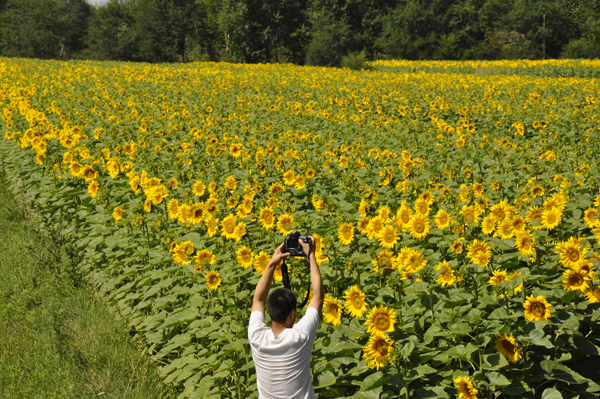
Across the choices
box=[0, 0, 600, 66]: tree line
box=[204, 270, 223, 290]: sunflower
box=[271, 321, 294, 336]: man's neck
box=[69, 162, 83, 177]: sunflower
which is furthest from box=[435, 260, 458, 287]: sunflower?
box=[0, 0, 600, 66]: tree line

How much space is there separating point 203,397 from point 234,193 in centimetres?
224

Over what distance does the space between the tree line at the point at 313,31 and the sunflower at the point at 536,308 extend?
34.4 metres

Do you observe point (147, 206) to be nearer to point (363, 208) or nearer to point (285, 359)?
point (363, 208)

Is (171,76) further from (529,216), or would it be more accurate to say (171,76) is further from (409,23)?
(409,23)

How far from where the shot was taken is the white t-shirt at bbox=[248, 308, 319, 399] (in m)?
2.53

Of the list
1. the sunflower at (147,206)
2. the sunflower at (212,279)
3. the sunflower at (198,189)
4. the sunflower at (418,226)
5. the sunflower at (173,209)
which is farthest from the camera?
the sunflower at (198,189)

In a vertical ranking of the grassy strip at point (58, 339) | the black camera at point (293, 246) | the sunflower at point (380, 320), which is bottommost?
the grassy strip at point (58, 339)

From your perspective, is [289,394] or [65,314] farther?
[65,314]

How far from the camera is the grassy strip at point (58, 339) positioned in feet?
12.2

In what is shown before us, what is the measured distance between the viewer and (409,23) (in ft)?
148

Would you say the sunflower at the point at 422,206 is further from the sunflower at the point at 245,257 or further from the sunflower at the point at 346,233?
the sunflower at the point at 245,257

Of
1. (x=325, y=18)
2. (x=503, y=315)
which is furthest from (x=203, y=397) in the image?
(x=325, y=18)

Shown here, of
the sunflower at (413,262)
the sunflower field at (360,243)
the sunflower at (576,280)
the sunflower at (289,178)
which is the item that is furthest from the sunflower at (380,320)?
the sunflower at (289,178)

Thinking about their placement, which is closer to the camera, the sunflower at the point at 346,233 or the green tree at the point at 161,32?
the sunflower at the point at 346,233
